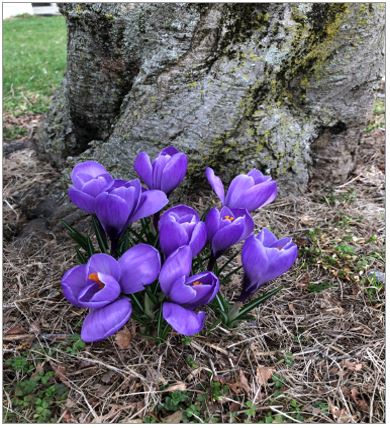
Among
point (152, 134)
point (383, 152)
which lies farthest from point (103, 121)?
point (383, 152)

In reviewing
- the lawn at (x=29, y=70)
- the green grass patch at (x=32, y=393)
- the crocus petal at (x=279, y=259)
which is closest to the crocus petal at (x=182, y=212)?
the crocus petal at (x=279, y=259)

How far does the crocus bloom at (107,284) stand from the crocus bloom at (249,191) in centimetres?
40

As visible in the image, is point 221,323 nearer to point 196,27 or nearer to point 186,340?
point 186,340

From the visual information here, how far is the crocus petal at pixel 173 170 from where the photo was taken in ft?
5.39

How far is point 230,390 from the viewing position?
1.61 m

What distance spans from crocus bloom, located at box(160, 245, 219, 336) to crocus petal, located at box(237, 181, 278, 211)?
0.36m

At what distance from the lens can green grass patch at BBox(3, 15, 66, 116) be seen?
170 inches

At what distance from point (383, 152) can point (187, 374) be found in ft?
6.84

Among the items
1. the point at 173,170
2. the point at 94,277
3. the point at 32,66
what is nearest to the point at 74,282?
the point at 94,277

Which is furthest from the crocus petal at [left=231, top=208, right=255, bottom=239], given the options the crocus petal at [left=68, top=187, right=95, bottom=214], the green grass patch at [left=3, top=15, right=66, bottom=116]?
the green grass patch at [left=3, top=15, right=66, bottom=116]

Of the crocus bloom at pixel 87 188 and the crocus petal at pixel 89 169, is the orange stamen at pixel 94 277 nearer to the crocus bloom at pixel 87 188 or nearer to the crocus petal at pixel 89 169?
the crocus bloom at pixel 87 188

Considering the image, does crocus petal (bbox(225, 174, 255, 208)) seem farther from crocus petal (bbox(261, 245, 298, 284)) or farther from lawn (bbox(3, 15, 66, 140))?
lawn (bbox(3, 15, 66, 140))

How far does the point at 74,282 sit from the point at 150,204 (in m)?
0.34

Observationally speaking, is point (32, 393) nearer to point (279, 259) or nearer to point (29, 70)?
point (279, 259)
